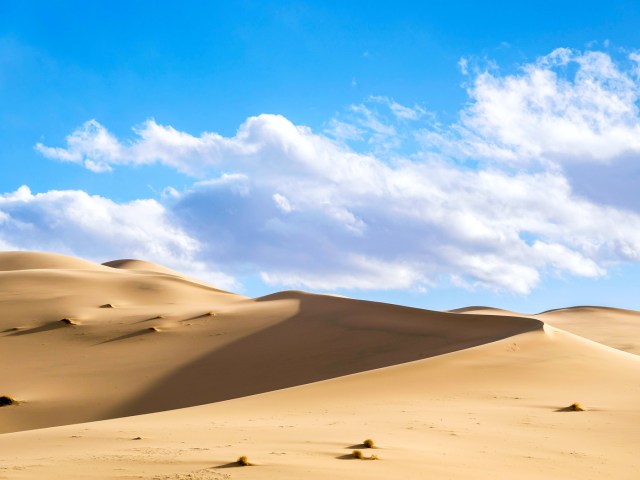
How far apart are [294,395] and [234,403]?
1019mm

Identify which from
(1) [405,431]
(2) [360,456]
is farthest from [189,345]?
(2) [360,456]

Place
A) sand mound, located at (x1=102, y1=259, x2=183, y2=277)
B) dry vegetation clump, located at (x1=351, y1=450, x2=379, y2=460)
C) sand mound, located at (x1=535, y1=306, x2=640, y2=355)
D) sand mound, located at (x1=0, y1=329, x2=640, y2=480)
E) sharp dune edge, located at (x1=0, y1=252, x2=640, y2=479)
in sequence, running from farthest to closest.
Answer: sand mound, located at (x1=102, y1=259, x2=183, y2=277) → sand mound, located at (x1=535, y1=306, x2=640, y2=355) → sharp dune edge, located at (x1=0, y1=252, x2=640, y2=479) → dry vegetation clump, located at (x1=351, y1=450, x2=379, y2=460) → sand mound, located at (x1=0, y1=329, x2=640, y2=480)

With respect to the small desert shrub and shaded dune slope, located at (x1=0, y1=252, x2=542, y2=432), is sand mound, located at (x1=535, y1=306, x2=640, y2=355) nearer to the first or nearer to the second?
shaded dune slope, located at (x1=0, y1=252, x2=542, y2=432)

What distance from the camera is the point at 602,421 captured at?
11.6 meters

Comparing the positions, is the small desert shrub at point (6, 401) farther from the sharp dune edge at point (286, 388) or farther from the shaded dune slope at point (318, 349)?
the shaded dune slope at point (318, 349)

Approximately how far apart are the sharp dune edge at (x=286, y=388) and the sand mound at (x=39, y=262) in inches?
539

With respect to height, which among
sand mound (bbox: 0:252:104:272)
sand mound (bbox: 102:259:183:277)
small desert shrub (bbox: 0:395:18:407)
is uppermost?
sand mound (bbox: 102:259:183:277)

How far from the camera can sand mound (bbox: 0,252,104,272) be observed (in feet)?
153

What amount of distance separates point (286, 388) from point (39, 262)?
35.6 meters

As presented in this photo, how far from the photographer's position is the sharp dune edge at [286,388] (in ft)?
27.5

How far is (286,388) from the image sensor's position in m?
15.5

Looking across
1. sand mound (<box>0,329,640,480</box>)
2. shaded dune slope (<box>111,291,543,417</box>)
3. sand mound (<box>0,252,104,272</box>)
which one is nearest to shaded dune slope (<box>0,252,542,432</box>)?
shaded dune slope (<box>111,291,543,417</box>)

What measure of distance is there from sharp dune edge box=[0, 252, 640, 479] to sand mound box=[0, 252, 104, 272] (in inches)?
539

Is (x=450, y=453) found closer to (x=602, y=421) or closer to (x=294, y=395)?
(x=602, y=421)
